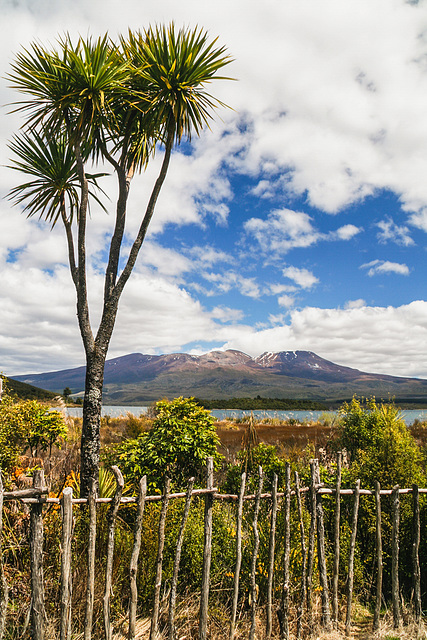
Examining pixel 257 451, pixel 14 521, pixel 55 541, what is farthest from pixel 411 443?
pixel 14 521

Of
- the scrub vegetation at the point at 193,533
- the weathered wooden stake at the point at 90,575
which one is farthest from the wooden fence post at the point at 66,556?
the scrub vegetation at the point at 193,533

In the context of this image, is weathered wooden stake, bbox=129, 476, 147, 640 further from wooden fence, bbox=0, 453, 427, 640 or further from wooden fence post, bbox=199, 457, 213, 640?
wooden fence post, bbox=199, 457, 213, 640

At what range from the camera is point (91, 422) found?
5730mm

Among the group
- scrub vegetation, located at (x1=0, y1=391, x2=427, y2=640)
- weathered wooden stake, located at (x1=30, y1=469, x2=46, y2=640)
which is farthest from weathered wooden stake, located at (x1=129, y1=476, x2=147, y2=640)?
weathered wooden stake, located at (x1=30, y1=469, x2=46, y2=640)

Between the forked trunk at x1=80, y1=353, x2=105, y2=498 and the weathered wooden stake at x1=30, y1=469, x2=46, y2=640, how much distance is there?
1961mm

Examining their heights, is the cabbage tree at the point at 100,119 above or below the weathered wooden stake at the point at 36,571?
above

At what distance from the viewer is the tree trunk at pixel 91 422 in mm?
5539

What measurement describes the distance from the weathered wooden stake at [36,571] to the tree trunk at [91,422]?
6.43 feet

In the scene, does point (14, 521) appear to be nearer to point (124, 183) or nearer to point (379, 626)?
point (379, 626)

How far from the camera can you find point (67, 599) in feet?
11.7

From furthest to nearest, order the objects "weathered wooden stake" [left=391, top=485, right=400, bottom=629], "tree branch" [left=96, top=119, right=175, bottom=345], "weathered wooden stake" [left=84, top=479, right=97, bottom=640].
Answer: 1. "tree branch" [left=96, top=119, right=175, bottom=345]
2. "weathered wooden stake" [left=391, top=485, right=400, bottom=629]
3. "weathered wooden stake" [left=84, top=479, right=97, bottom=640]

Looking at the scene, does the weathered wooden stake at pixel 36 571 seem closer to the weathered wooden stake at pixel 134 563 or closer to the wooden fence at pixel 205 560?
the wooden fence at pixel 205 560

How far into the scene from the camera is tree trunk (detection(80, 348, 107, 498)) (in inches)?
218

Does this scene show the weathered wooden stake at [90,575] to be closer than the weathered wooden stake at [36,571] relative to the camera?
No
